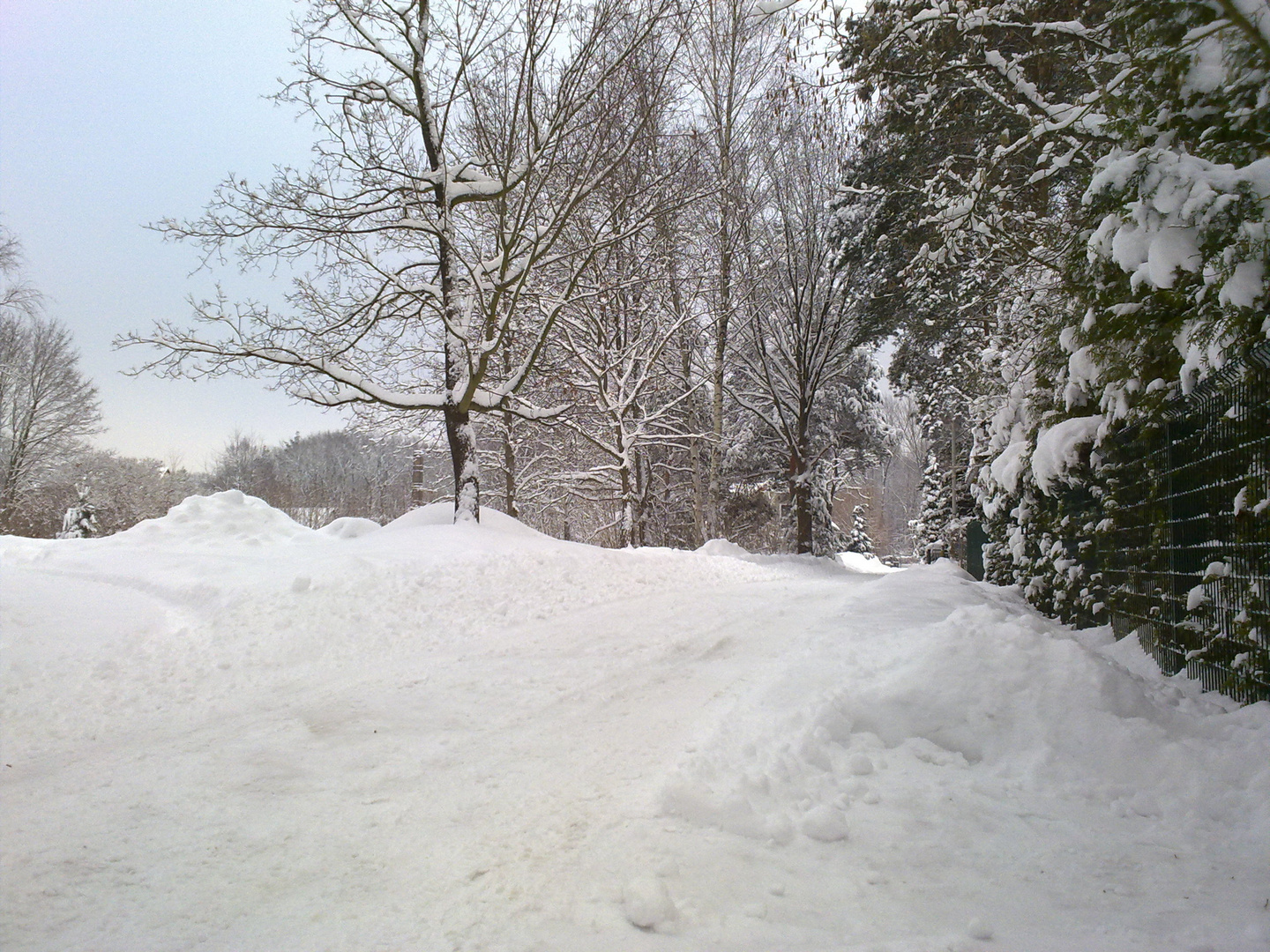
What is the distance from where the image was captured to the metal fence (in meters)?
3.81

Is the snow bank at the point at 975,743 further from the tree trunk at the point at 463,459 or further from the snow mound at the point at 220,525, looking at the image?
the tree trunk at the point at 463,459

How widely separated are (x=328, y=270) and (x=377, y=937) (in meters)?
11.3

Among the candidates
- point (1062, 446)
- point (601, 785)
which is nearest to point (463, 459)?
point (1062, 446)

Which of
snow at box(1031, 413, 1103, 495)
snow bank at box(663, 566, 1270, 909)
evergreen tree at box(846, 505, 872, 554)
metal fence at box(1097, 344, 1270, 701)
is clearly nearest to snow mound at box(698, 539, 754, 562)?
snow at box(1031, 413, 1103, 495)

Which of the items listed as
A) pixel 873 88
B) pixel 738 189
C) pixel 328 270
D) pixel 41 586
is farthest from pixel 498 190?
pixel 738 189

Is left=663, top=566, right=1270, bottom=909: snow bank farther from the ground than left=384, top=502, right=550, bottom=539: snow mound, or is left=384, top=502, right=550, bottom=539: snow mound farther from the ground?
left=384, top=502, right=550, bottom=539: snow mound

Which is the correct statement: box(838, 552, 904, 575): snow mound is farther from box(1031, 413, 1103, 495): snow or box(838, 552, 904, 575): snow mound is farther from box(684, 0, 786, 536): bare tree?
box(1031, 413, 1103, 495): snow

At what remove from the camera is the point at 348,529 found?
972cm

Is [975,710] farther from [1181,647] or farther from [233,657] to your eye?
[233,657]

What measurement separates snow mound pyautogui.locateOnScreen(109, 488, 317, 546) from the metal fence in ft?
28.0

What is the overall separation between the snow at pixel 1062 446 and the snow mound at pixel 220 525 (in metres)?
7.97

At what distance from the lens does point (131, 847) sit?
2791 mm

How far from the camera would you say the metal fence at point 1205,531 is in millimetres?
3807

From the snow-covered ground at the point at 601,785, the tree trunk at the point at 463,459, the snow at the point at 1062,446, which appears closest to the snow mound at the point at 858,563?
the tree trunk at the point at 463,459
